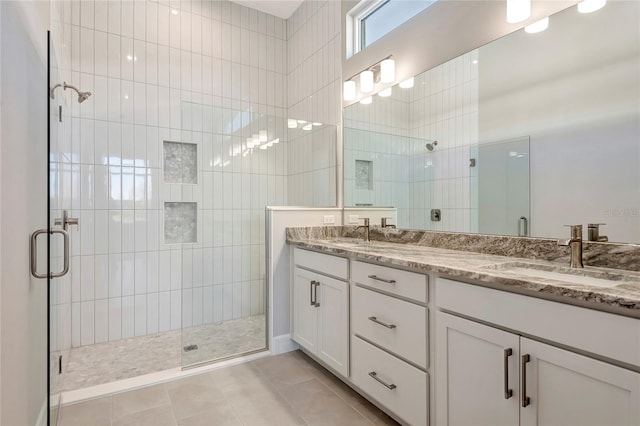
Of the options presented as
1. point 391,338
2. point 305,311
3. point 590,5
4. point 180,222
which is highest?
point 590,5

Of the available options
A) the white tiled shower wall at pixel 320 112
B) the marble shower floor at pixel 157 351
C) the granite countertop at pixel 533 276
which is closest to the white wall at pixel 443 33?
the white tiled shower wall at pixel 320 112

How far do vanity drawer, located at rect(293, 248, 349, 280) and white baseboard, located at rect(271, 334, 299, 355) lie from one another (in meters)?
0.60

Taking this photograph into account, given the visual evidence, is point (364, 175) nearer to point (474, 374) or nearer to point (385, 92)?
point (385, 92)

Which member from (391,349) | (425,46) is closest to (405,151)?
(425,46)

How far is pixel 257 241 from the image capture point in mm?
2717

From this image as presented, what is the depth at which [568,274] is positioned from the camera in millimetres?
1324

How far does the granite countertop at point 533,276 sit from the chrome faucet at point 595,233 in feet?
0.39

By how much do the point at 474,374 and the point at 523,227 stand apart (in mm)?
780

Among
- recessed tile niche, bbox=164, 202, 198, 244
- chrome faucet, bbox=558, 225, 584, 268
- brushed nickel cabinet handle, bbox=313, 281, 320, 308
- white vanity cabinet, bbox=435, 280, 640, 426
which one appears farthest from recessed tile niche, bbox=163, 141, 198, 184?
chrome faucet, bbox=558, 225, 584, 268

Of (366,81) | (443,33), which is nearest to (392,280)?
(443,33)

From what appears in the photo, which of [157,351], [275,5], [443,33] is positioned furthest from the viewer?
[275,5]

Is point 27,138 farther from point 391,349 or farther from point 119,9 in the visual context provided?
point 119,9

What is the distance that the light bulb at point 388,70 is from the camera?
2.40 metres

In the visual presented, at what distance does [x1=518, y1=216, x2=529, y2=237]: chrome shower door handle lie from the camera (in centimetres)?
162
